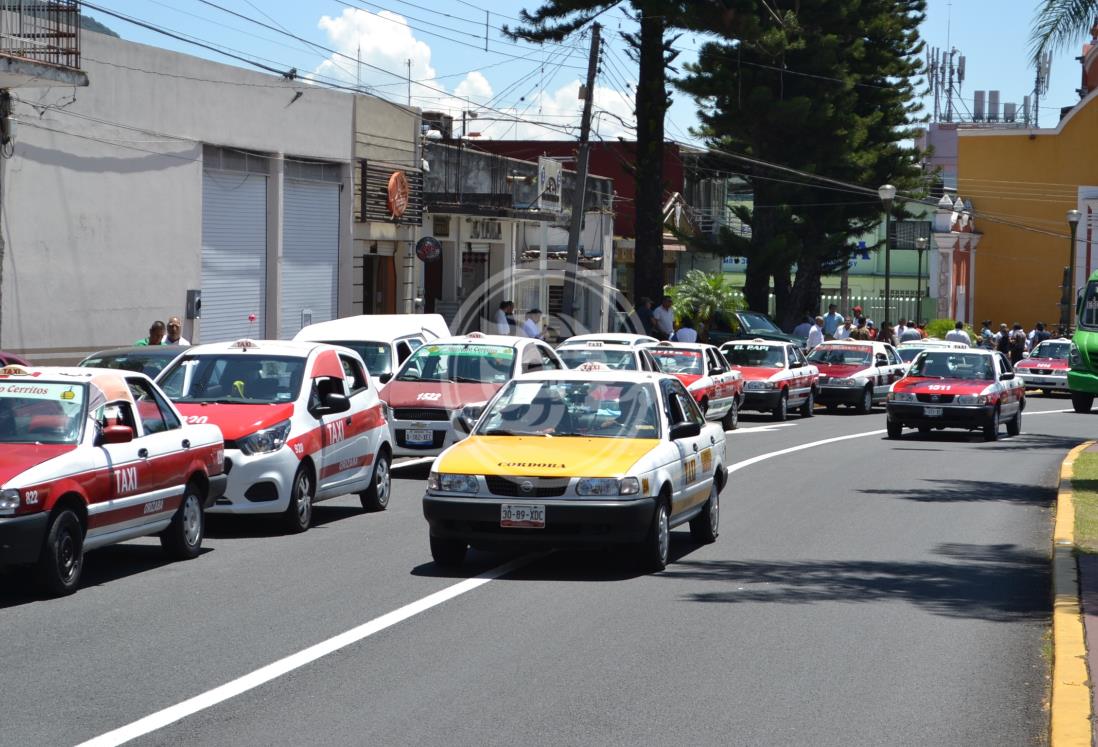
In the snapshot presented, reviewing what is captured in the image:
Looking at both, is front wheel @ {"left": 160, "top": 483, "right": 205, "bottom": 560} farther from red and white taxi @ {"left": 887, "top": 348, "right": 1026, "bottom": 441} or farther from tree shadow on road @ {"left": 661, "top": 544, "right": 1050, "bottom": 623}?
red and white taxi @ {"left": 887, "top": 348, "right": 1026, "bottom": 441}

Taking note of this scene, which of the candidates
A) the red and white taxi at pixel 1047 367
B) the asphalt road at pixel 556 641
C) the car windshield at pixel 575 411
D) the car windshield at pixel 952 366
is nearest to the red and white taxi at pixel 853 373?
the car windshield at pixel 952 366

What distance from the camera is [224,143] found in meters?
30.1

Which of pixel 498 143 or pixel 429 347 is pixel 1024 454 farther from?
pixel 498 143

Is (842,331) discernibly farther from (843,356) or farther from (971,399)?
(971,399)

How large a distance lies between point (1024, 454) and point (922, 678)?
17.8m

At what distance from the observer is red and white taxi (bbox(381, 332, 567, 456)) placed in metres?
19.2

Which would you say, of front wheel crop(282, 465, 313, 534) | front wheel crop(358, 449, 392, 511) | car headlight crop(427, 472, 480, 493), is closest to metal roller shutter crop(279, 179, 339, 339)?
front wheel crop(358, 449, 392, 511)

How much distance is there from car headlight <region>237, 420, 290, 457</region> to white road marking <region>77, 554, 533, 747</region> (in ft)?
10.4

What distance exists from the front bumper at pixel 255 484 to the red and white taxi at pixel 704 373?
44.0ft

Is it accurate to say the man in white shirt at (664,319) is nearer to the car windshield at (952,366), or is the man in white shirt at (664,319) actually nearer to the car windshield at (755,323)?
the car windshield at (952,366)

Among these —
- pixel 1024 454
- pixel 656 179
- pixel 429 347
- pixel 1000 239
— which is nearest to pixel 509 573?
pixel 429 347

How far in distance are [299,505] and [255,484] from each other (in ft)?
1.78

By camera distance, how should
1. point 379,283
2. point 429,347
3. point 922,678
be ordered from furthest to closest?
point 379,283
point 429,347
point 922,678

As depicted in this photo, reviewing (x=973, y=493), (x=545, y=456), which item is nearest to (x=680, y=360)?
(x=973, y=493)
